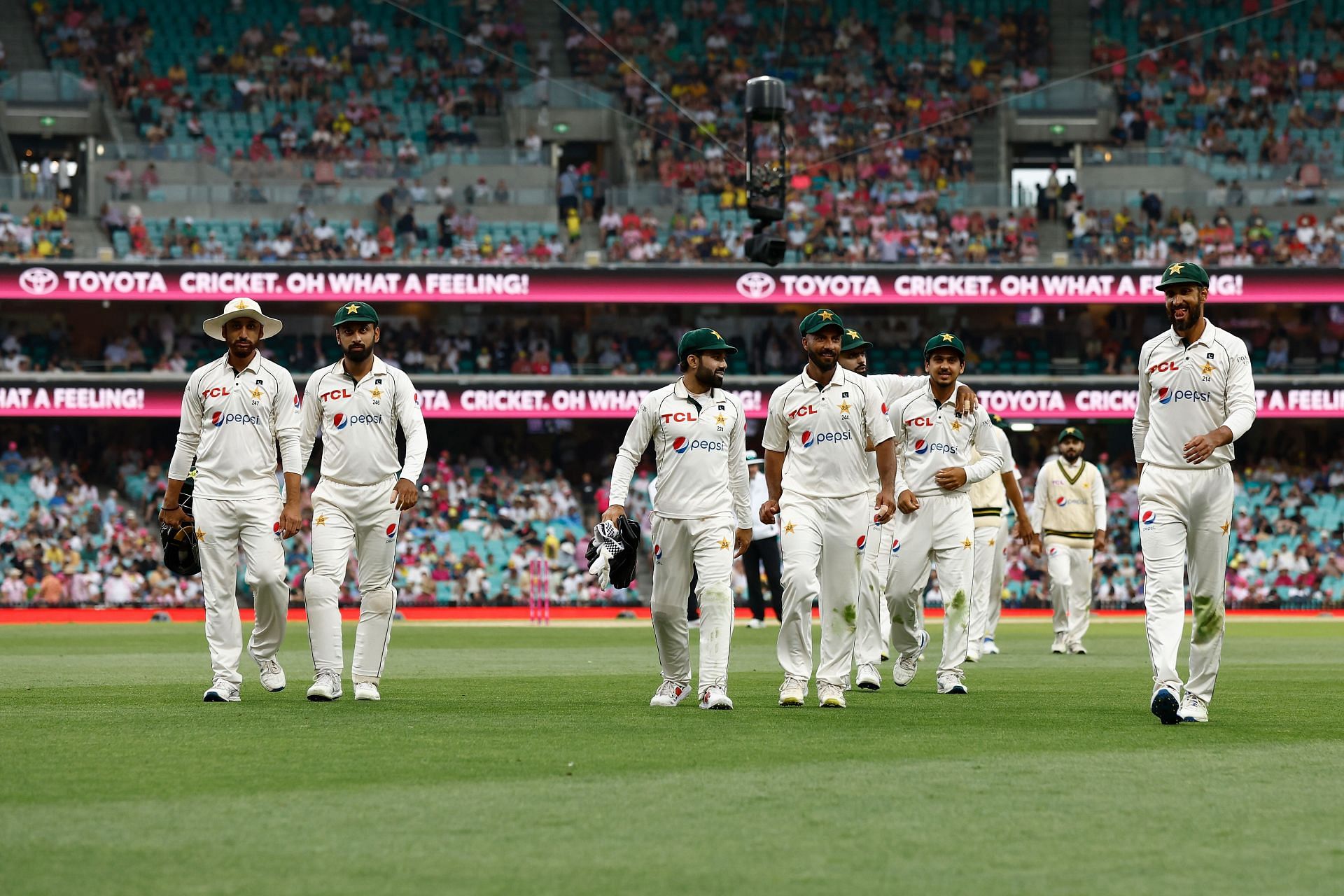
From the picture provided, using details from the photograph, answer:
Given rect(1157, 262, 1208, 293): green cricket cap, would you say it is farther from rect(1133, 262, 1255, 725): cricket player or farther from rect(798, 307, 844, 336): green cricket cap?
rect(798, 307, 844, 336): green cricket cap

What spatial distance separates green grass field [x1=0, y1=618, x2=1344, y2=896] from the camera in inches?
196

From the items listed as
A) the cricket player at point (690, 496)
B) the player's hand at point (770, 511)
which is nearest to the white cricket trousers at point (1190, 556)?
the player's hand at point (770, 511)

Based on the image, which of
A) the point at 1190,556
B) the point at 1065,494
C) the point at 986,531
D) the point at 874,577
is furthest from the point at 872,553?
the point at 1065,494

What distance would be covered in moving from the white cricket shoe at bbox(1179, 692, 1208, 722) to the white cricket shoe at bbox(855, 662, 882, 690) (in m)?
2.69

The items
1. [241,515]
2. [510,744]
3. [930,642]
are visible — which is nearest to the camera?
[510,744]

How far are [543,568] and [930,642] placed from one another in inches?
437

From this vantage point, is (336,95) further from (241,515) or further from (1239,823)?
(1239,823)

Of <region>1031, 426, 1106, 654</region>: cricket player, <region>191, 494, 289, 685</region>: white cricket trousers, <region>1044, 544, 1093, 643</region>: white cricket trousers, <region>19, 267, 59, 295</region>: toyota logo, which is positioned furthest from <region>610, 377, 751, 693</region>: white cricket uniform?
<region>19, 267, 59, 295</region>: toyota logo

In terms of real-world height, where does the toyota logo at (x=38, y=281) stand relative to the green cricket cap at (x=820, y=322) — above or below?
above

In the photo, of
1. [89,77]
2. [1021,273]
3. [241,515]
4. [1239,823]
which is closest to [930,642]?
[241,515]

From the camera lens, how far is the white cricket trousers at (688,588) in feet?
33.1

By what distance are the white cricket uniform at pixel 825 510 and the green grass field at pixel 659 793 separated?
48 cm

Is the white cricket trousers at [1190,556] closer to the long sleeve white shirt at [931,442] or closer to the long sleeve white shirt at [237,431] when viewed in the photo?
the long sleeve white shirt at [931,442]

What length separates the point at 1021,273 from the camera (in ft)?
128
